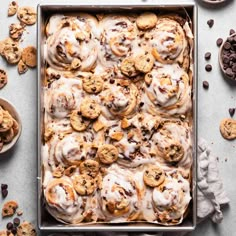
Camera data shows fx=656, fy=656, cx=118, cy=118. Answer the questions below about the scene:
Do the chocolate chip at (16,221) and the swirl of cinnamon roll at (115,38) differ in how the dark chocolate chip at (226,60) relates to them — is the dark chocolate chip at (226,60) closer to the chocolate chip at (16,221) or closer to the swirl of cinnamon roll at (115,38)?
the swirl of cinnamon roll at (115,38)

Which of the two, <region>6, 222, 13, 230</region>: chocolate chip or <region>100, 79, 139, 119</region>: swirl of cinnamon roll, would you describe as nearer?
<region>100, 79, 139, 119</region>: swirl of cinnamon roll

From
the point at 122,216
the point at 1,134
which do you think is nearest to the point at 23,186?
the point at 1,134

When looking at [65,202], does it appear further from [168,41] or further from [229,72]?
[229,72]

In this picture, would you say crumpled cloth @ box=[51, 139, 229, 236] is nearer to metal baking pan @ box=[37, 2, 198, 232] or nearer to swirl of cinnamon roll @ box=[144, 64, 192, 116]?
metal baking pan @ box=[37, 2, 198, 232]

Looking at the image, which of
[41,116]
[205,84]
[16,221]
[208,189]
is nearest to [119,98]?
[41,116]

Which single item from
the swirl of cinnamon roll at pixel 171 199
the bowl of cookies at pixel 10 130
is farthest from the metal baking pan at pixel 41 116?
the bowl of cookies at pixel 10 130

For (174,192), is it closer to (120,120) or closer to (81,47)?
(120,120)

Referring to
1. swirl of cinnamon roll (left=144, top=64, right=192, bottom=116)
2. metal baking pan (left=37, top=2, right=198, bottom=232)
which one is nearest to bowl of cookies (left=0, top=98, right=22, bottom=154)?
metal baking pan (left=37, top=2, right=198, bottom=232)
